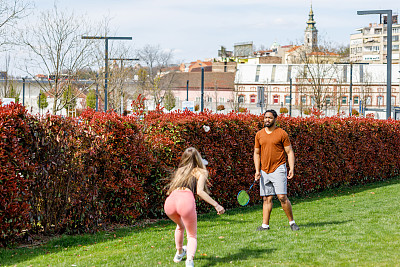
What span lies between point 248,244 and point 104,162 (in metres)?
3.11

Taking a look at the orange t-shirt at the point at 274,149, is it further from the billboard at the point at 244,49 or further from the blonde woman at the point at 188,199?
the billboard at the point at 244,49

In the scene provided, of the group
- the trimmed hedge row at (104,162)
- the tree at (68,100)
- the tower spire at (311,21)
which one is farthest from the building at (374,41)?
the trimmed hedge row at (104,162)

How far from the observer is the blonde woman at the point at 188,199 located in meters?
6.56

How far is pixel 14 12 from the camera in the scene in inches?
754

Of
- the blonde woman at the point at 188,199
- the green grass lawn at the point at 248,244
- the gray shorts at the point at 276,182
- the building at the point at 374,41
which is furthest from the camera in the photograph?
the building at the point at 374,41

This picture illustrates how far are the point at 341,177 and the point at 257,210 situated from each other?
545 centimetres

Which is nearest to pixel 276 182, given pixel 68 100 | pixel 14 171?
pixel 14 171

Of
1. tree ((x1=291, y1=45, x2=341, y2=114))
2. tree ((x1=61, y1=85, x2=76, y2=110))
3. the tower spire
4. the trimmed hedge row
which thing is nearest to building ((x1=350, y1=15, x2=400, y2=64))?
the tower spire

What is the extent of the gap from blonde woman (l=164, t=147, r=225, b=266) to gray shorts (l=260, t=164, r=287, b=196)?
2.39 meters

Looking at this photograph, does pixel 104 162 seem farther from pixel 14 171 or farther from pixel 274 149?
pixel 274 149

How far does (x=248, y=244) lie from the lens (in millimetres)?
8031

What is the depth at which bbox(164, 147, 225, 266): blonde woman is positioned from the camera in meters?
6.56

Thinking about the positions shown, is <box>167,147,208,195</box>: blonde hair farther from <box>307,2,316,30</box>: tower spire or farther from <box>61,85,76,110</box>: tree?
<box>307,2,316,30</box>: tower spire

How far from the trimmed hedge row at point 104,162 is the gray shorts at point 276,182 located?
165 cm
